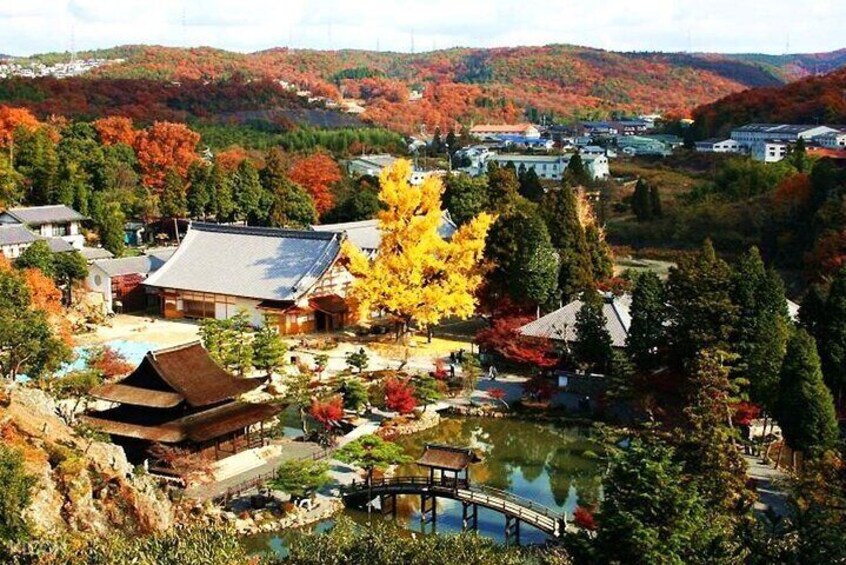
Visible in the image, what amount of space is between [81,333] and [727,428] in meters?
23.2

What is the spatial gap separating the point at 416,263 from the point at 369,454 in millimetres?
11641

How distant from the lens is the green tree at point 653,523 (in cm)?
1221

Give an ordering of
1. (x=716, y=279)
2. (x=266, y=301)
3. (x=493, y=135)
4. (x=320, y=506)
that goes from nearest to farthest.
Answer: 1. (x=320, y=506)
2. (x=716, y=279)
3. (x=266, y=301)
4. (x=493, y=135)

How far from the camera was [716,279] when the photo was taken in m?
22.0

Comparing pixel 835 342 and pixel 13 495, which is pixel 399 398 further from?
pixel 13 495

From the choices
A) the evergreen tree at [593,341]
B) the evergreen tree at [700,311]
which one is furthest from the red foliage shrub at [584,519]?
the evergreen tree at [593,341]

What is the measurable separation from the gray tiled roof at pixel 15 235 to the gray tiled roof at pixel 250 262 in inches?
238

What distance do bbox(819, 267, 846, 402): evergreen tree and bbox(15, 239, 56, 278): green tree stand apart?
83.2 feet

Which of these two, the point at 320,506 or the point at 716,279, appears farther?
the point at 716,279

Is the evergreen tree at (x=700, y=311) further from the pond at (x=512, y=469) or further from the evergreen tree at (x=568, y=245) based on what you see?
the evergreen tree at (x=568, y=245)

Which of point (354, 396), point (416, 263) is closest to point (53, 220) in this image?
point (416, 263)

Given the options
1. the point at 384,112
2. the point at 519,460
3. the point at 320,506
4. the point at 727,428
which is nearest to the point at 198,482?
the point at 320,506

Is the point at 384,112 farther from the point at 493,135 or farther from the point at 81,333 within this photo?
the point at 81,333

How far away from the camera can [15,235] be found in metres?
36.9
